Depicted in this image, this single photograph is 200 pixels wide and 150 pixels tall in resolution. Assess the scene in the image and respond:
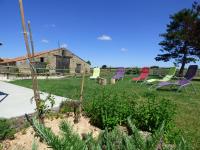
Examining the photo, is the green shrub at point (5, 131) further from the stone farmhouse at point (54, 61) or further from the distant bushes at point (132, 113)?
the stone farmhouse at point (54, 61)

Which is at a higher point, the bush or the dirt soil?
the bush

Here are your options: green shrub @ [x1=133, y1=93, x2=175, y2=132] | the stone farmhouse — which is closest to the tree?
the stone farmhouse

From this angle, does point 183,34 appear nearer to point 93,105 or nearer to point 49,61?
point 49,61

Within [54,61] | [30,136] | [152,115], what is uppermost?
[54,61]

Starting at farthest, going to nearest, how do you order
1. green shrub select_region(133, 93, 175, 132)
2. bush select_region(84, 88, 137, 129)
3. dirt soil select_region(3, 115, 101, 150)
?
bush select_region(84, 88, 137, 129) → green shrub select_region(133, 93, 175, 132) → dirt soil select_region(3, 115, 101, 150)

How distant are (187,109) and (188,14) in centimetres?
2557

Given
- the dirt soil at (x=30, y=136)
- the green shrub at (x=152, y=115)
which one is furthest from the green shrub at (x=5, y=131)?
the green shrub at (x=152, y=115)

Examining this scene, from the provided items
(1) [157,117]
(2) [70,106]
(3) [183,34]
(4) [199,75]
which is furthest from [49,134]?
(4) [199,75]

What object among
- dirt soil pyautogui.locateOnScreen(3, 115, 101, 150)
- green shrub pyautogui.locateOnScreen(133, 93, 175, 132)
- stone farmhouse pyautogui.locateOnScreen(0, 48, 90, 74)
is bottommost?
dirt soil pyautogui.locateOnScreen(3, 115, 101, 150)

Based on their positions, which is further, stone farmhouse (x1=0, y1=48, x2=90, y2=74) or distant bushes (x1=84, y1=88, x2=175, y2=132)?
stone farmhouse (x1=0, y1=48, x2=90, y2=74)

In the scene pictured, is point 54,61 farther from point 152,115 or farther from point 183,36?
point 152,115

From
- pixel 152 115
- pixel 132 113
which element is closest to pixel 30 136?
pixel 132 113

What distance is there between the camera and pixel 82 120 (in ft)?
17.5

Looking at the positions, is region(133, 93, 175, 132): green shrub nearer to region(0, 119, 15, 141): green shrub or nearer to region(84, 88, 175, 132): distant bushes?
region(84, 88, 175, 132): distant bushes
